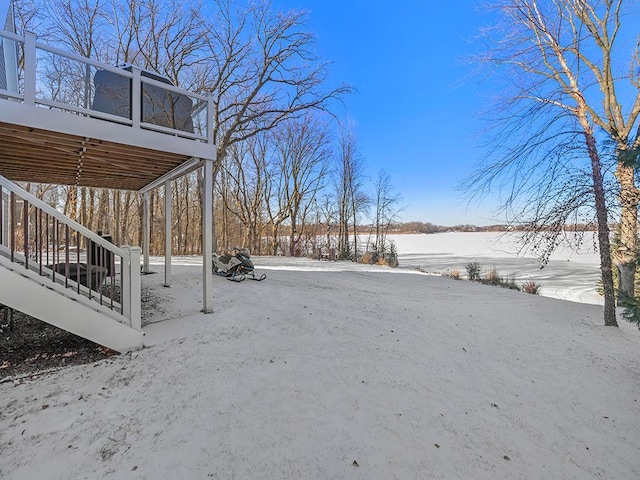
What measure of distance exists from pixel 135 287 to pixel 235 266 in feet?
12.3

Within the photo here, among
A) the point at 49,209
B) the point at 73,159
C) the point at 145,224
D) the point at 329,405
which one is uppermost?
the point at 73,159

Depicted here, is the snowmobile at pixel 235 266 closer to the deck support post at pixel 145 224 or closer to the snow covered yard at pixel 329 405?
the deck support post at pixel 145 224

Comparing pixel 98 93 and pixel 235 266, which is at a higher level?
pixel 98 93

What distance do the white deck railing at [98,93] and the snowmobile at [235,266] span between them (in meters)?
3.30

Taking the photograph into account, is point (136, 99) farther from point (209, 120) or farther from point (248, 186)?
point (248, 186)

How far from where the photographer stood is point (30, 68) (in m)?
2.89

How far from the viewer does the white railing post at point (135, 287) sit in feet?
10.2

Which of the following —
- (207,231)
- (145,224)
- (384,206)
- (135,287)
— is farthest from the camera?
(384,206)

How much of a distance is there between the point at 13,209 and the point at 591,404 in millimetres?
5587

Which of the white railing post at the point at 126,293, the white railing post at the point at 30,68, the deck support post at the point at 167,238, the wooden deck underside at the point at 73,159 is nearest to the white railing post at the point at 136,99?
the wooden deck underside at the point at 73,159

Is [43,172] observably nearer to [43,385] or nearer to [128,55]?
[43,385]

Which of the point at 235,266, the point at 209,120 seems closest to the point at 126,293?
the point at 209,120

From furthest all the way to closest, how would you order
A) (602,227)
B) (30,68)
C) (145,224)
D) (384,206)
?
(384,206) < (145,224) < (602,227) < (30,68)

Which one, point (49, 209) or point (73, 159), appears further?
point (73, 159)
